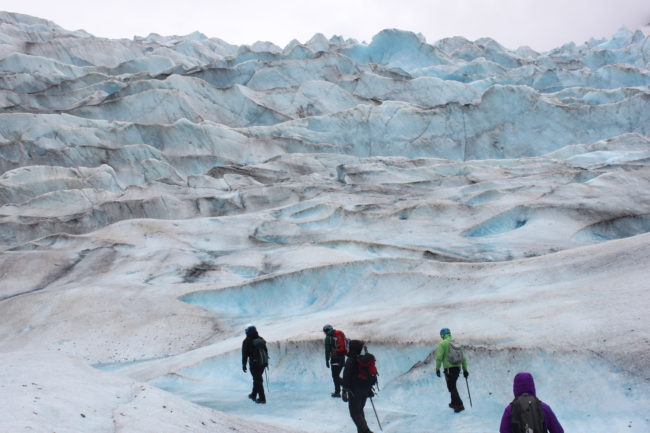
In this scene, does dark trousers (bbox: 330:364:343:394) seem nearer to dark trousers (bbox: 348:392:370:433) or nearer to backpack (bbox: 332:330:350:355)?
backpack (bbox: 332:330:350:355)

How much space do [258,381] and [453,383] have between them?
3355 millimetres

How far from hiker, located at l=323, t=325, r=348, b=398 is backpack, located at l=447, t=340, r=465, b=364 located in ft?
6.25

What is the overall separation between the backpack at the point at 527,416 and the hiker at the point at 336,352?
4.82 meters

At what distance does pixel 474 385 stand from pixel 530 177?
22200mm

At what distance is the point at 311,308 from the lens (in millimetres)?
16203

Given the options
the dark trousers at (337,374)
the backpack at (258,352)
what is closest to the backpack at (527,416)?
the dark trousers at (337,374)

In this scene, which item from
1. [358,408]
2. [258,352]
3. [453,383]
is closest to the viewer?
[358,408]

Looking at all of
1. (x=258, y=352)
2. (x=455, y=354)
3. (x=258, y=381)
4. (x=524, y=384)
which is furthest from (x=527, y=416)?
(x=258, y=381)

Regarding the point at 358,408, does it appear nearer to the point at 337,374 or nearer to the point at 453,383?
the point at 453,383

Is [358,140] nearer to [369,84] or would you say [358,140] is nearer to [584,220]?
[369,84]

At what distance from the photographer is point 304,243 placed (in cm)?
2106

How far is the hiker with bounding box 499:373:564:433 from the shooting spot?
4.81m

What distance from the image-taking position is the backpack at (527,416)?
4.80m

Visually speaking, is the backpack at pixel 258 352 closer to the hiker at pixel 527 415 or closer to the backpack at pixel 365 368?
the backpack at pixel 365 368
